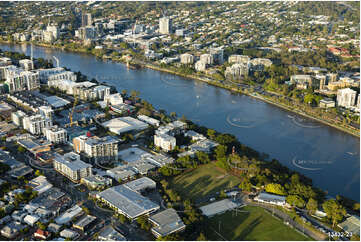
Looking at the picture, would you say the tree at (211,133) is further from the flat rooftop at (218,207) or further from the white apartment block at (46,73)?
the white apartment block at (46,73)

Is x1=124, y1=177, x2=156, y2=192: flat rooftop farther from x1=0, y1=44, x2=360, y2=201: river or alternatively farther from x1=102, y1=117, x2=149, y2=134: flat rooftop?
x1=0, y1=44, x2=360, y2=201: river

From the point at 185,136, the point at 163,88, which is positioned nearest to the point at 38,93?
the point at 163,88

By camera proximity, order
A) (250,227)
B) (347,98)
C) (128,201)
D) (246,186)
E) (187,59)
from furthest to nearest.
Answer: (187,59) < (347,98) < (246,186) < (128,201) < (250,227)

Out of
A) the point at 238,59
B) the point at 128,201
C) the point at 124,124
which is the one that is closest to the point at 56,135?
the point at 124,124

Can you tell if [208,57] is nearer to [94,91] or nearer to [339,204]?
[94,91]

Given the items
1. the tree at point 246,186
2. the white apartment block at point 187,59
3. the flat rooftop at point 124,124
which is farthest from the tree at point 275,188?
the white apartment block at point 187,59

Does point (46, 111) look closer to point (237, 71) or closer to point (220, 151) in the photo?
point (220, 151)

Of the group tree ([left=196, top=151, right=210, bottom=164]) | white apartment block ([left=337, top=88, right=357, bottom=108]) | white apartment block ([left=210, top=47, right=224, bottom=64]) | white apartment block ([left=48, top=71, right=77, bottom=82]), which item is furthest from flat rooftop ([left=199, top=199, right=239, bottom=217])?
white apartment block ([left=210, top=47, right=224, bottom=64])
